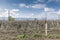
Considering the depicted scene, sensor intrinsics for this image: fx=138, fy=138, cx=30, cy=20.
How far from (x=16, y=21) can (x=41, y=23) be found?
378 cm

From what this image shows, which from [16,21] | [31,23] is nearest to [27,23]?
[31,23]

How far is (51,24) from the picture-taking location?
2166 cm

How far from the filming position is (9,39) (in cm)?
1111

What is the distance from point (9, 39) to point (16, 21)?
9138 mm

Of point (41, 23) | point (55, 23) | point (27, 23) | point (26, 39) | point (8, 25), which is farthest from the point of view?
point (55, 23)

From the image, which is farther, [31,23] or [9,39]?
[31,23]

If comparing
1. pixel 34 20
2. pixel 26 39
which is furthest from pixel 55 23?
pixel 26 39

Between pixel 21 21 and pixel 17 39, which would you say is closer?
pixel 17 39

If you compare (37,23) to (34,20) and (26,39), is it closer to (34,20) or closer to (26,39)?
(34,20)

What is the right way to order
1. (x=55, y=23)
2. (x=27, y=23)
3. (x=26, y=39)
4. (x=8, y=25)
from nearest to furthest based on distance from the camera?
(x=26, y=39)
(x=8, y=25)
(x=27, y=23)
(x=55, y=23)

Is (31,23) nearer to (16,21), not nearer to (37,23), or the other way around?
(37,23)

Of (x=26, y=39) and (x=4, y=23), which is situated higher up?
(x=4, y=23)

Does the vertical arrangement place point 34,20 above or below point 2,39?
above

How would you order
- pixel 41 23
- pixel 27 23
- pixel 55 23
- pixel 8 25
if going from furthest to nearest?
pixel 55 23
pixel 41 23
pixel 27 23
pixel 8 25
